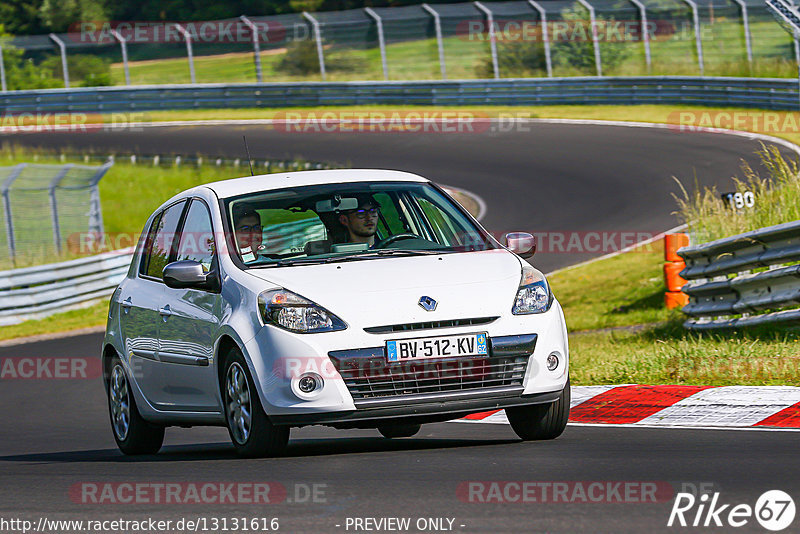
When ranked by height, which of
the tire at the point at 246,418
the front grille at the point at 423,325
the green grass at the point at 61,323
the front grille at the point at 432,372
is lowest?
the green grass at the point at 61,323

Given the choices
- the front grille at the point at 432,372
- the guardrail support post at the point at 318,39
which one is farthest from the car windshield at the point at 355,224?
the guardrail support post at the point at 318,39

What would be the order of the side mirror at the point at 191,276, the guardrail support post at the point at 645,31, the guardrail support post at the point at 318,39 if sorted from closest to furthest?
the side mirror at the point at 191,276 → the guardrail support post at the point at 645,31 → the guardrail support post at the point at 318,39

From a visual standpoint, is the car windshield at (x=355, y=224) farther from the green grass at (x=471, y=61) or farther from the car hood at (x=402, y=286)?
the green grass at (x=471, y=61)

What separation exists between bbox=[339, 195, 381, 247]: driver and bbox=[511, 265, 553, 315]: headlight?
1.05 metres

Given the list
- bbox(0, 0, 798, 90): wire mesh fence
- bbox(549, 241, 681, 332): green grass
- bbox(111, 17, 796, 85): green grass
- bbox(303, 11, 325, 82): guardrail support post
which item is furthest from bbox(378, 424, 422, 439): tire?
bbox(303, 11, 325, 82): guardrail support post

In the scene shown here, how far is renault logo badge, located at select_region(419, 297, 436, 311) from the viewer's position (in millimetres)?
7098

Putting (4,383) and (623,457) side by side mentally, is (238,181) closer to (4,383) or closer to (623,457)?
(623,457)

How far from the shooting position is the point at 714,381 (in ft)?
30.9

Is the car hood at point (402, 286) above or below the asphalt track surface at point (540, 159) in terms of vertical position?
above

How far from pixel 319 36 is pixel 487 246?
38.3 meters

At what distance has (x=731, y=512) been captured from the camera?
17.4 feet

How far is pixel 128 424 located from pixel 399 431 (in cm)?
178

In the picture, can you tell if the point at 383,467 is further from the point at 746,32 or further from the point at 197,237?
the point at 746,32

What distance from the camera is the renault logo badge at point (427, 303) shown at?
7098mm
